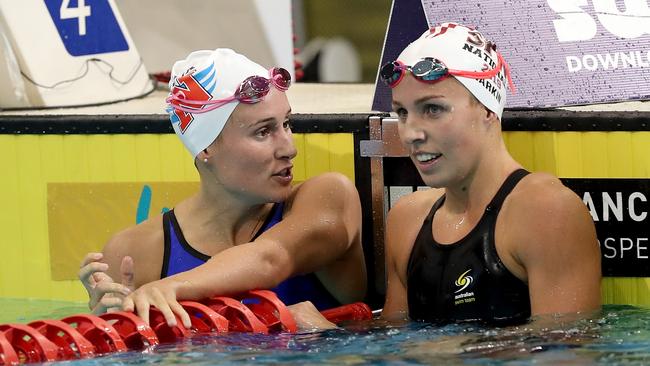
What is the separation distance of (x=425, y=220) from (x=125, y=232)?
973mm

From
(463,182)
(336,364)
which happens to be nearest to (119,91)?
(463,182)

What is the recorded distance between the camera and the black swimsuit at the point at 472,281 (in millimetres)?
3625

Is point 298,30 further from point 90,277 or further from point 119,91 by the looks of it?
point 90,277

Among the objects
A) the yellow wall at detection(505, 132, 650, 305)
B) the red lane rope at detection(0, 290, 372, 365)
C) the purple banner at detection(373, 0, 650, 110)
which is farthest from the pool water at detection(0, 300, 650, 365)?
the purple banner at detection(373, 0, 650, 110)

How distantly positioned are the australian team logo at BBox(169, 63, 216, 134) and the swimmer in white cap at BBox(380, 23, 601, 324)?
1.93 feet

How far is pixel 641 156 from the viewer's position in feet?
13.2

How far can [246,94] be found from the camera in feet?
12.9

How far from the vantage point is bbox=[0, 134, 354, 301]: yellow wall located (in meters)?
4.59

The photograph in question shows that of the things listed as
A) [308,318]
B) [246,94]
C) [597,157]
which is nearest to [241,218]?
[246,94]

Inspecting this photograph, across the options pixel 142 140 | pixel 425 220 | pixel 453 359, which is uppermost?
pixel 142 140

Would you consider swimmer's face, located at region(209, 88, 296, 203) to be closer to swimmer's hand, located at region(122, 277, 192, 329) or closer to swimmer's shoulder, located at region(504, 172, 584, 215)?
swimmer's hand, located at region(122, 277, 192, 329)

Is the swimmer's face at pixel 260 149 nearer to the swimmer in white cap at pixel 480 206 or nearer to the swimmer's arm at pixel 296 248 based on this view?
the swimmer's arm at pixel 296 248

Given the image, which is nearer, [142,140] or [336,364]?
[336,364]

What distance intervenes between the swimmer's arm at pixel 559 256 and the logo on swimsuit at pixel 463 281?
20 cm
